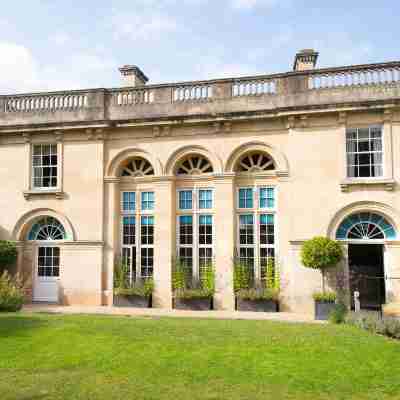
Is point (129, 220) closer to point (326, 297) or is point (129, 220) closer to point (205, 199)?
point (205, 199)

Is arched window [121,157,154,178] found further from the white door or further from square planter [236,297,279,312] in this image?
square planter [236,297,279,312]

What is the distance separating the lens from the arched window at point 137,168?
1496cm

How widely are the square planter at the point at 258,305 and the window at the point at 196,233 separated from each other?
1603 mm

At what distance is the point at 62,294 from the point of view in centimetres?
1463

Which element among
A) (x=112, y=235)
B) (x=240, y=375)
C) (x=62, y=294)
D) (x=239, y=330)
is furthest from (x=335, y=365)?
(x=62, y=294)

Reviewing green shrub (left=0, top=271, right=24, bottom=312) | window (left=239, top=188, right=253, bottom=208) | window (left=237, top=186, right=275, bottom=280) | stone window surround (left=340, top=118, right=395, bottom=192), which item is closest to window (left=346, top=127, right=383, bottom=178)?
stone window surround (left=340, top=118, right=395, bottom=192)

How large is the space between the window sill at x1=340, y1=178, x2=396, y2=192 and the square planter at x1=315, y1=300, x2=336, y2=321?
10.2ft

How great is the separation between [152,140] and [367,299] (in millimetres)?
7963

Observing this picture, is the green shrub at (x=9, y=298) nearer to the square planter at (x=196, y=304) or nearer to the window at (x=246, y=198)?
the square planter at (x=196, y=304)

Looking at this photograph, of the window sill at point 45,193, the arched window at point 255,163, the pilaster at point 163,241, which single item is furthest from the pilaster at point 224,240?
the window sill at point 45,193

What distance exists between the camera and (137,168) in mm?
15070

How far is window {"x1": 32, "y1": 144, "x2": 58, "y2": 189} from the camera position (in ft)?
50.3

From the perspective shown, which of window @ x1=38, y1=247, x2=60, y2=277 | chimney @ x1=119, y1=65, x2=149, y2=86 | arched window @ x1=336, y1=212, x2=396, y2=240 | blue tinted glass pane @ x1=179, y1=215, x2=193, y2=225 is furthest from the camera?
chimney @ x1=119, y1=65, x2=149, y2=86

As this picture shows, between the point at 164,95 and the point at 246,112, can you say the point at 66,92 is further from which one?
the point at 246,112
